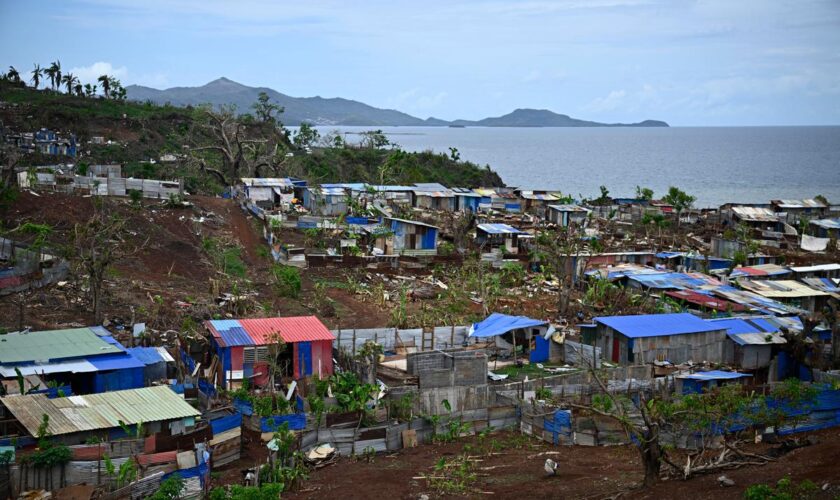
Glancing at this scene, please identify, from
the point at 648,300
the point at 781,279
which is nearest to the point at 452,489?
the point at 648,300

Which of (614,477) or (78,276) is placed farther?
(78,276)

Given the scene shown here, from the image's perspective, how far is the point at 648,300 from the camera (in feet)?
87.7

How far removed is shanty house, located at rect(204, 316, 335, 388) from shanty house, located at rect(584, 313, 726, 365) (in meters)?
7.37

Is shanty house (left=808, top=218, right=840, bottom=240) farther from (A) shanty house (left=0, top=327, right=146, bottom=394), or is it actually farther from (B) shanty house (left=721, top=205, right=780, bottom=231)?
(A) shanty house (left=0, top=327, right=146, bottom=394)

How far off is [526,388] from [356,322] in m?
7.98

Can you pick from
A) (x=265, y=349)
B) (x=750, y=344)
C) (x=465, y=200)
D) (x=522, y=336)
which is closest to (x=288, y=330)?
(x=265, y=349)

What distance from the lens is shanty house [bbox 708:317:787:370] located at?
21031 mm

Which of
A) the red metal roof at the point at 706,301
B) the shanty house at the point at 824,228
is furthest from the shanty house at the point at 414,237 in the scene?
the shanty house at the point at 824,228

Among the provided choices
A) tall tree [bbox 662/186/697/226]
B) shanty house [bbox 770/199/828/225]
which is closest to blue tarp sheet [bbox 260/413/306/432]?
tall tree [bbox 662/186/697/226]

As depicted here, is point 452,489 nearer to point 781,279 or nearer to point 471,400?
point 471,400

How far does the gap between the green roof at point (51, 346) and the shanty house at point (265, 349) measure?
2.37 m

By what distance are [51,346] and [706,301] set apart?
18.5m

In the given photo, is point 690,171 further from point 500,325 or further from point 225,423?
point 225,423

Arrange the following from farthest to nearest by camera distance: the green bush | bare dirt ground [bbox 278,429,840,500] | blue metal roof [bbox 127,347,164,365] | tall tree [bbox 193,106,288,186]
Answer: tall tree [bbox 193,106,288,186]
the green bush
blue metal roof [bbox 127,347,164,365]
bare dirt ground [bbox 278,429,840,500]
